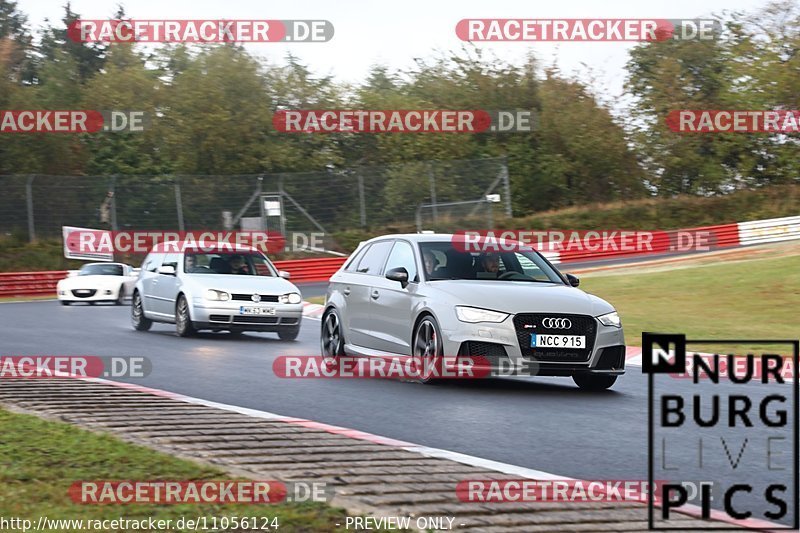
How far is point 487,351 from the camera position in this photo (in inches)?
457

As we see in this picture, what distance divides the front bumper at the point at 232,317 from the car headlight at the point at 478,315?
270 inches

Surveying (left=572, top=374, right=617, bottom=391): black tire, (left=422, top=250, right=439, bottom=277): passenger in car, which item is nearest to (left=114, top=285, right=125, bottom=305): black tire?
(left=422, top=250, right=439, bottom=277): passenger in car

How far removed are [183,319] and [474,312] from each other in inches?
310

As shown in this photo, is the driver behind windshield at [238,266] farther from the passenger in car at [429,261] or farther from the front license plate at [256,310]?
the passenger in car at [429,261]

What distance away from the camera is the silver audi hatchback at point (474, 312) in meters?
11.6

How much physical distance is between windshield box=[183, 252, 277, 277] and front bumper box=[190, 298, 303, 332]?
111cm

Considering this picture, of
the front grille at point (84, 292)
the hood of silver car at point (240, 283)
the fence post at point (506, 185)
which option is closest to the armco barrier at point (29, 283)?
the front grille at point (84, 292)

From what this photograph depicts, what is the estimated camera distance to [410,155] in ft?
180

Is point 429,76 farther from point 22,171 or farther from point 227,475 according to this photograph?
point 227,475

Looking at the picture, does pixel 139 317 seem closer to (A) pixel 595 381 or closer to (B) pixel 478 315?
(B) pixel 478 315

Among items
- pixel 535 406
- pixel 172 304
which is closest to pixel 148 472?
pixel 535 406

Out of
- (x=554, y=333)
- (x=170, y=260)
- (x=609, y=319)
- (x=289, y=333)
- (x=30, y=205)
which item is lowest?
(x=289, y=333)

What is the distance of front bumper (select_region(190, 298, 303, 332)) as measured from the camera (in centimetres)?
1802

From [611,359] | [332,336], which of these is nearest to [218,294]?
[332,336]
